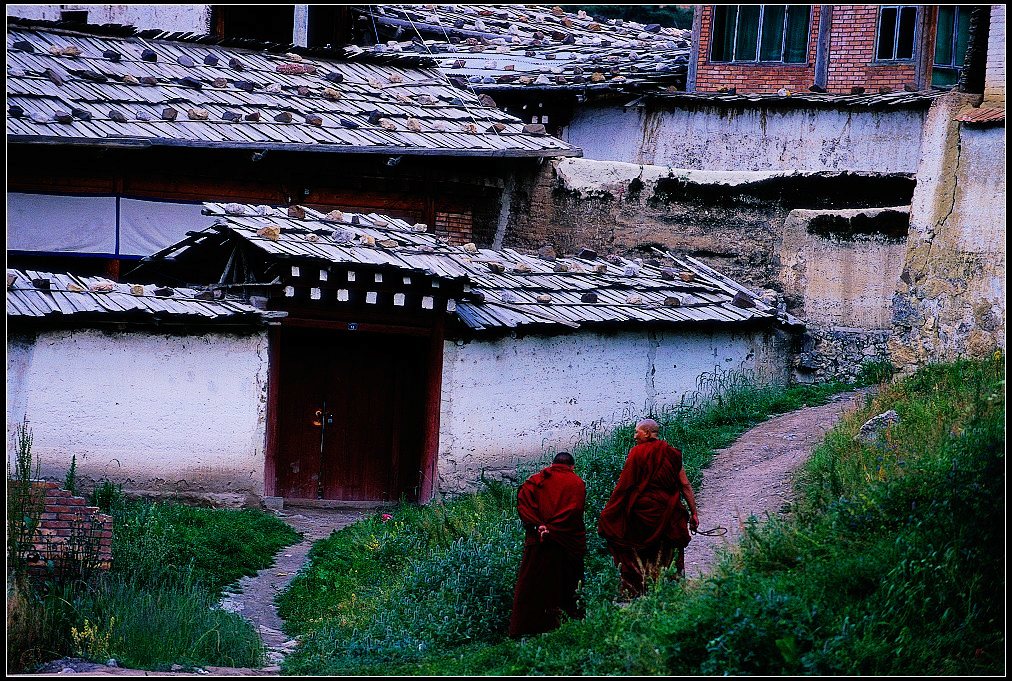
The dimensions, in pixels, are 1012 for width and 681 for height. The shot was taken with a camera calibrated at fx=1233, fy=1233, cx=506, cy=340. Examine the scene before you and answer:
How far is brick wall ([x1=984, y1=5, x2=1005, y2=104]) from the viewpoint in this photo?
1080 cm

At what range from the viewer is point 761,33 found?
63.7ft

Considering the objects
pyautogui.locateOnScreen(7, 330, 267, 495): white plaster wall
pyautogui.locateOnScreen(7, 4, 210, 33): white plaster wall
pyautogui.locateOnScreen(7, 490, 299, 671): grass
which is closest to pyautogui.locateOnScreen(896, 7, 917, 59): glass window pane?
pyautogui.locateOnScreen(7, 4, 210, 33): white plaster wall

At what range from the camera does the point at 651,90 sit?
1939cm

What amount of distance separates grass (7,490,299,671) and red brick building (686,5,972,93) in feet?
38.8

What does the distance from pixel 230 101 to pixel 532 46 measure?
24.7ft

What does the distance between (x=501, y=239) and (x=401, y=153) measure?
7.01 ft

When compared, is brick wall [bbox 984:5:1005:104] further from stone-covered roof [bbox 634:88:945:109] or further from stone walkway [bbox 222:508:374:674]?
stone walkway [bbox 222:508:374:674]

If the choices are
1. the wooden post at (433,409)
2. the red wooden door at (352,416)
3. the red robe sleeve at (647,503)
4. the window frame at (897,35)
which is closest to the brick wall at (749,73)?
the window frame at (897,35)

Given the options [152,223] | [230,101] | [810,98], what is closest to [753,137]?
[810,98]

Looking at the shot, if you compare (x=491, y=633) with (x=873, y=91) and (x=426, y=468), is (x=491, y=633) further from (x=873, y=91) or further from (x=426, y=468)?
(x=873, y=91)

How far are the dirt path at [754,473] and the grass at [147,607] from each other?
364cm

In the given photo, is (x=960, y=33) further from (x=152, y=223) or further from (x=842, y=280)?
(x=152, y=223)

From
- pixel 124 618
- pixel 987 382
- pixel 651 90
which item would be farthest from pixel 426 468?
pixel 651 90

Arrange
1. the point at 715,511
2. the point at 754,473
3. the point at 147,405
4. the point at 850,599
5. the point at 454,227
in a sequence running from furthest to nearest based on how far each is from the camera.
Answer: the point at 454,227 < the point at 147,405 < the point at 754,473 < the point at 715,511 < the point at 850,599
